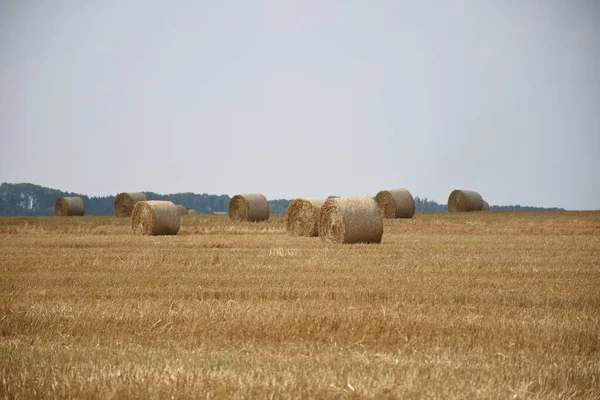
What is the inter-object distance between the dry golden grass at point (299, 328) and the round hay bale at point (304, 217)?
1236 cm

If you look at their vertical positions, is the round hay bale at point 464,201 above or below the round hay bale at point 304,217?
above

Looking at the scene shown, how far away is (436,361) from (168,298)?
4.68m

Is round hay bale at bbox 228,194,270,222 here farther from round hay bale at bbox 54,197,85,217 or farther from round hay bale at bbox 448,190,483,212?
round hay bale at bbox 54,197,85,217

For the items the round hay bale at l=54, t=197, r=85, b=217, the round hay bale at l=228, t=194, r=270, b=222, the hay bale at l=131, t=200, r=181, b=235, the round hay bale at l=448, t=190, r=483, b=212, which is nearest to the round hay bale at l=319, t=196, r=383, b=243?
the hay bale at l=131, t=200, r=181, b=235

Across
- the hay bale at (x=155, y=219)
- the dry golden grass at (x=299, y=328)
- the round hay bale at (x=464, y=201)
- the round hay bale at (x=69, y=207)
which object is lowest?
the dry golden grass at (x=299, y=328)

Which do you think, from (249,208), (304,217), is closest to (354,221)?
(304,217)

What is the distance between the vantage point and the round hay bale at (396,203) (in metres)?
41.2

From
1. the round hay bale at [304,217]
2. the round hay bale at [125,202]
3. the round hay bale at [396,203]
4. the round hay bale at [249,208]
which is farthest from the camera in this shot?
the round hay bale at [125,202]

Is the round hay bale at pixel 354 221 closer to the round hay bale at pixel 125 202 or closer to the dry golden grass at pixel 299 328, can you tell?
the dry golden grass at pixel 299 328

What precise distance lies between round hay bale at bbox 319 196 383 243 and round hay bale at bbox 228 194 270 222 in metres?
15.8

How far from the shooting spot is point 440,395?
5629 millimetres

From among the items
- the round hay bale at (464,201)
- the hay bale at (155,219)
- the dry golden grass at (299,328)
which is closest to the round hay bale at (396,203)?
the round hay bale at (464,201)

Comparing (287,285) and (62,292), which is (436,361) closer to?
(287,285)

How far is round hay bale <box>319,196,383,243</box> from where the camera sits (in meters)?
23.0
